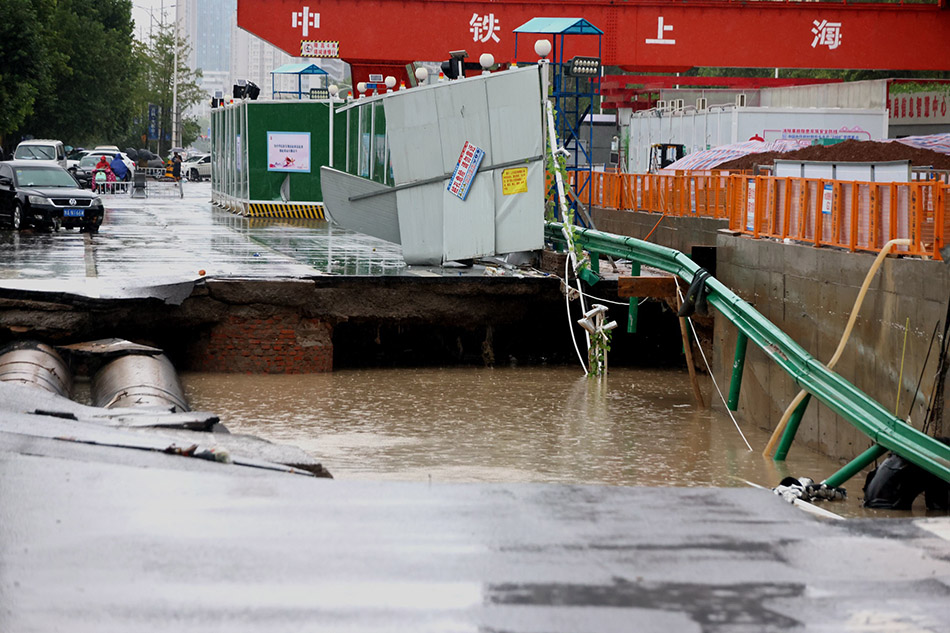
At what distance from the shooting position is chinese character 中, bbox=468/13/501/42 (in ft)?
102

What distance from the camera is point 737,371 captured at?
14188 mm

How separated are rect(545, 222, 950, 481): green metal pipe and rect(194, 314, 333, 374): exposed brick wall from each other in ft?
15.5

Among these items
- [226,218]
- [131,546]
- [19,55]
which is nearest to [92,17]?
[19,55]

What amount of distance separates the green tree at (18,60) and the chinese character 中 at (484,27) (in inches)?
925

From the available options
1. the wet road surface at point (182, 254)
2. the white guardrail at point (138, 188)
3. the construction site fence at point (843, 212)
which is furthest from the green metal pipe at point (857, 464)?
the white guardrail at point (138, 188)

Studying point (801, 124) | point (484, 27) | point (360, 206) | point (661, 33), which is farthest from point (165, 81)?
point (360, 206)

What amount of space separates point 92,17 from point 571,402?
6659cm

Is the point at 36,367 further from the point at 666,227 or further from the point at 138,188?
the point at 138,188

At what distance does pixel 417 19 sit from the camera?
1233 inches

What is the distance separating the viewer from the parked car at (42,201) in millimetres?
26078

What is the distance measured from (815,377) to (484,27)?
70.8 feet

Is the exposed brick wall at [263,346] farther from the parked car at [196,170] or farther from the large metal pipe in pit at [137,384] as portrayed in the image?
the parked car at [196,170]

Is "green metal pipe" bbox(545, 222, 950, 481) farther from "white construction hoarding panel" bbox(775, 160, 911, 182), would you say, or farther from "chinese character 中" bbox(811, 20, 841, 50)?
"chinese character 中" bbox(811, 20, 841, 50)

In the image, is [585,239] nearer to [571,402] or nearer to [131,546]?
[571,402]
